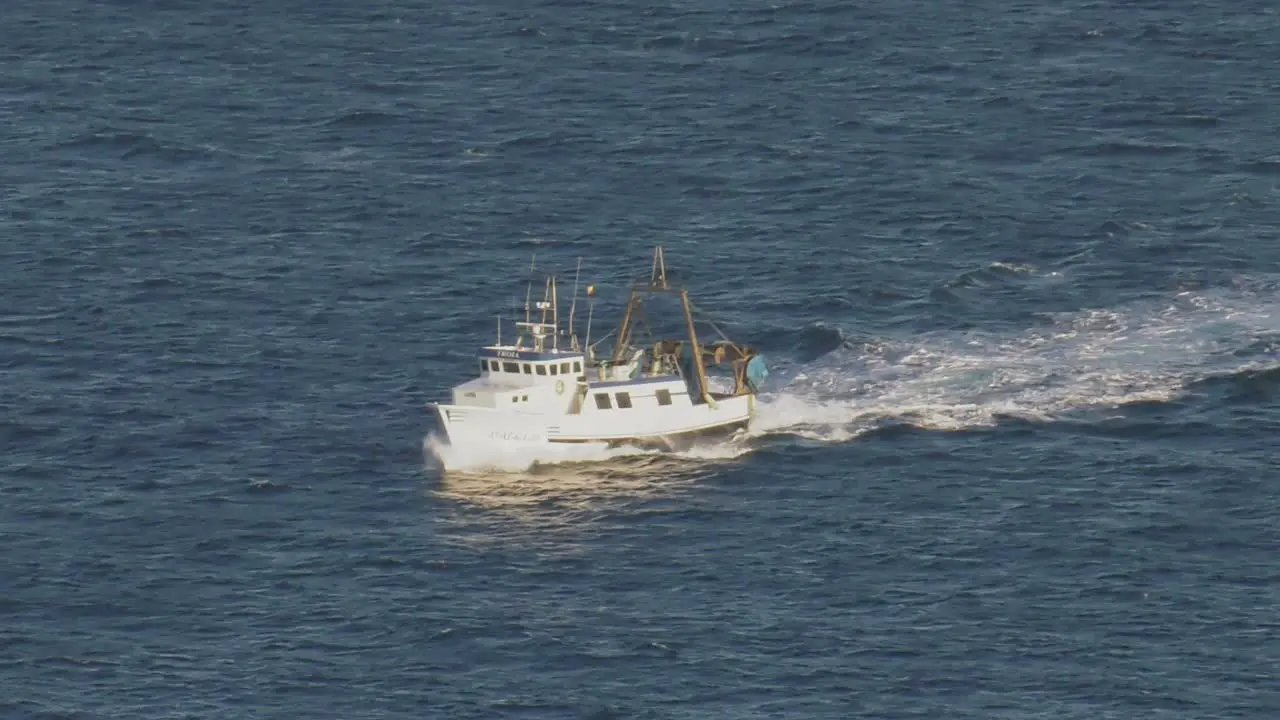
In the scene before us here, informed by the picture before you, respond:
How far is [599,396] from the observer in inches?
6491

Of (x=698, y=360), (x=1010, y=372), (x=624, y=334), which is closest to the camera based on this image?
(x=698, y=360)

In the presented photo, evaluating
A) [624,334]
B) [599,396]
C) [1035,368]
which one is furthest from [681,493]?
[1035,368]

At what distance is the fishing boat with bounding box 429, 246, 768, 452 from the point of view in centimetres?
16225

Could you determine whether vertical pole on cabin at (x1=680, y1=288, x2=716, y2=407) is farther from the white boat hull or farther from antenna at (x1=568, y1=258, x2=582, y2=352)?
antenna at (x1=568, y1=258, x2=582, y2=352)

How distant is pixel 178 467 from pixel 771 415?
34.7 metres

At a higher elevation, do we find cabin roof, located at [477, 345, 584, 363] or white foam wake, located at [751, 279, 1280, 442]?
cabin roof, located at [477, 345, 584, 363]

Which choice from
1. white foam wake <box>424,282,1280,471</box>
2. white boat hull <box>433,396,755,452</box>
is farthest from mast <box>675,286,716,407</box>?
white foam wake <box>424,282,1280,471</box>

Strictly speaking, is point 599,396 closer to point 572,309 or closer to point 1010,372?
point 572,309

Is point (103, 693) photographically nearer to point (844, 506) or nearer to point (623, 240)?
point (844, 506)

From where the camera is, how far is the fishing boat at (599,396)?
16225cm

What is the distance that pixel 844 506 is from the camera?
507 feet

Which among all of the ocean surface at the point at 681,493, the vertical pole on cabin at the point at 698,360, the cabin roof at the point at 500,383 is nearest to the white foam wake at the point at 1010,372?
the ocean surface at the point at 681,493

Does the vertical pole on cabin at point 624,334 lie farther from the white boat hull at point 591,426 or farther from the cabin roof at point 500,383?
the cabin roof at point 500,383

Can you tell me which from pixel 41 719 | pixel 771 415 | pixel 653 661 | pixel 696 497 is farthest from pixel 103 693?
pixel 771 415
